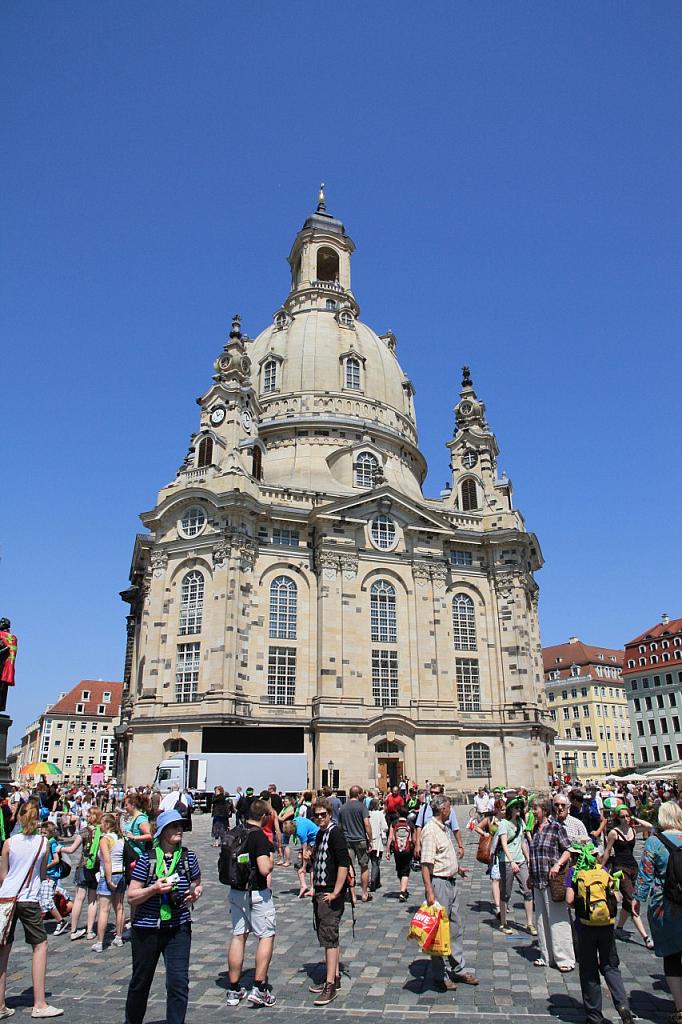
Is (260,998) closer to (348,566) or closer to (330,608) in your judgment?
(330,608)

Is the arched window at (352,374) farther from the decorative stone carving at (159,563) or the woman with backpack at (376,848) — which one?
the woman with backpack at (376,848)

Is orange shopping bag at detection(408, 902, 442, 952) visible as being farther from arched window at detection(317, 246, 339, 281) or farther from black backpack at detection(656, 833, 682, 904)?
arched window at detection(317, 246, 339, 281)

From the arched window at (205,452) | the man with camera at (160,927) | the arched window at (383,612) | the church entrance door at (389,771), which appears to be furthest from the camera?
the arched window at (205,452)

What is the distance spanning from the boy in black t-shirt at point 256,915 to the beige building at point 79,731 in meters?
91.2

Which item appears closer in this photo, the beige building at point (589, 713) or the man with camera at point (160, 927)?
the man with camera at point (160, 927)

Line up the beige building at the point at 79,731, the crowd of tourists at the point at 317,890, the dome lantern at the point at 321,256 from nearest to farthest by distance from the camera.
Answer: the crowd of tourists at the point at 317,890
the dome lantern at the point at 321,256
the beige building at the point at 79,731

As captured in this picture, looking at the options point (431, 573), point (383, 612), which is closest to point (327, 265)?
point (431, 573)

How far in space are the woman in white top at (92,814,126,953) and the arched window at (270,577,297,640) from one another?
33.9 metres

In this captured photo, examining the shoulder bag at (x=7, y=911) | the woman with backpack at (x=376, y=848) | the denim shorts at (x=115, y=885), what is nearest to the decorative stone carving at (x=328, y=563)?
the woman with backpack at (x=376, y=848)

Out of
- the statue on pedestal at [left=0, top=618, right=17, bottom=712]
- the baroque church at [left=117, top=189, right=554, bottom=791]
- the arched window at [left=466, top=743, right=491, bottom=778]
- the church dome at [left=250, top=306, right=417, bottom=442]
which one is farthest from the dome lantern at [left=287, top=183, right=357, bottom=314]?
the statue on pedestal at [left=0, top=618, right=17, bottom=712]

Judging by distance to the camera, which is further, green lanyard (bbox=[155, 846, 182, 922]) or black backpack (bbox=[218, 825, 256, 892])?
black backpack (bbox=[218, 825, 256, 892])

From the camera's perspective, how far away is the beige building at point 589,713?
269ft

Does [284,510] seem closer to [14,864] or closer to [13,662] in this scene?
[13,662]

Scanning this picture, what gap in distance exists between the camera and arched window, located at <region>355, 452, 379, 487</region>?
55562 millimetres
